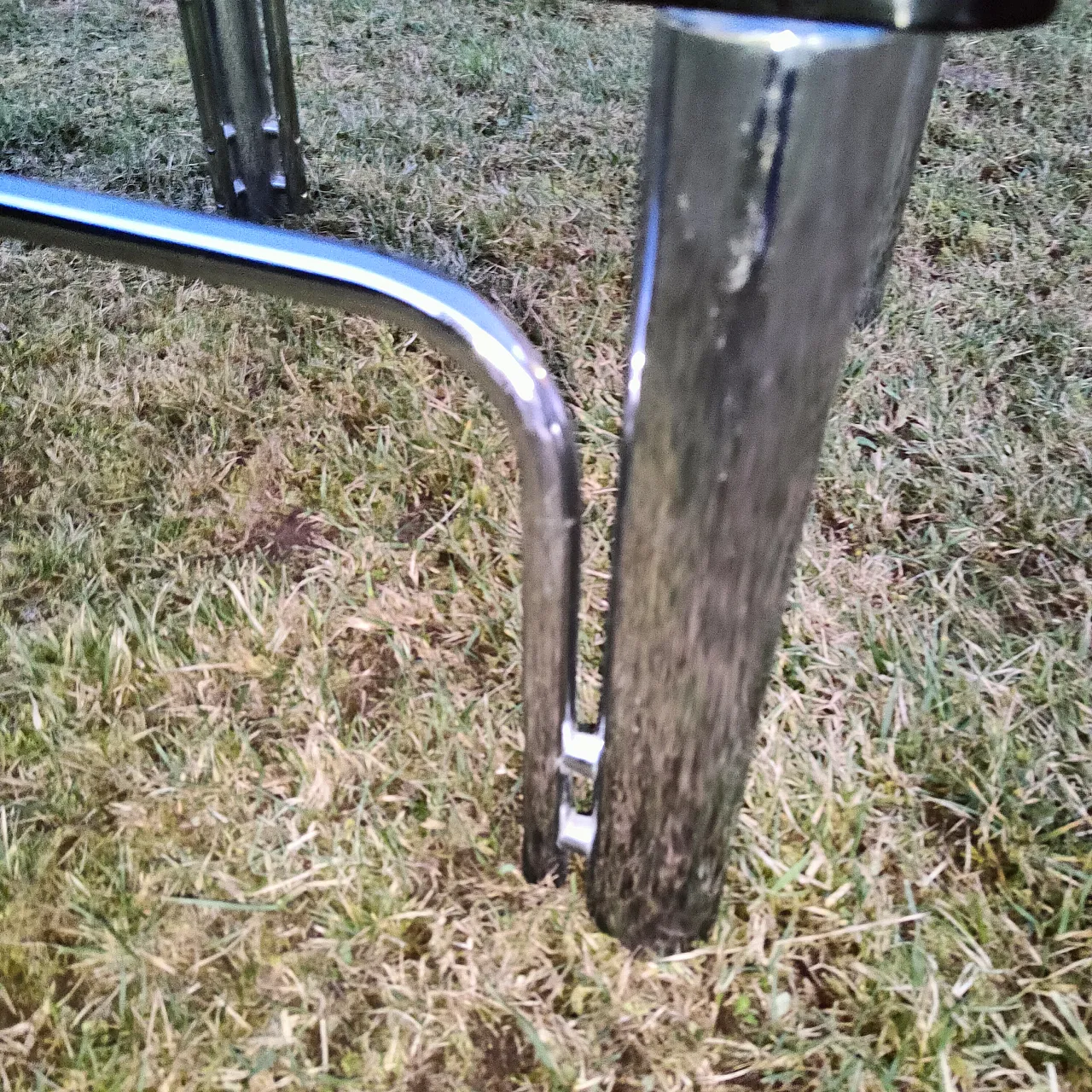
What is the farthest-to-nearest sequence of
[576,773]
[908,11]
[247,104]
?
[247,104]
[576,773]
[908,11]

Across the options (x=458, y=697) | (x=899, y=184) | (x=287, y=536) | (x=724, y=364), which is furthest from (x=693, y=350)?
(x=899, y=184)

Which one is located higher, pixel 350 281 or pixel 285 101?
pixel 350 281

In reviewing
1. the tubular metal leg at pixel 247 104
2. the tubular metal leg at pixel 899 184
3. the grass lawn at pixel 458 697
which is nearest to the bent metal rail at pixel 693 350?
the grass lawn at pixel 458 697

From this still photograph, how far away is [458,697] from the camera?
4.02 ft

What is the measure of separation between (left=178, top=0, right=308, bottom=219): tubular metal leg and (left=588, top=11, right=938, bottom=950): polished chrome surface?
5.02ft

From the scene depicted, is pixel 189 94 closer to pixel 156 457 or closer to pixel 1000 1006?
pixel 156 457

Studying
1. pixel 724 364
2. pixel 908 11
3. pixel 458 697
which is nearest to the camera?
pixel 908 11

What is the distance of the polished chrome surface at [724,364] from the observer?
Answer: 47cm

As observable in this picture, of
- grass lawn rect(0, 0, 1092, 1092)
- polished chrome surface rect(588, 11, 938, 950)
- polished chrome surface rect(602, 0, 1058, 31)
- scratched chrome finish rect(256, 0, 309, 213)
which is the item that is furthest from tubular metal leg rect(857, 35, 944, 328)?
scratched chrome finish rect(256, 0, 309, 213)

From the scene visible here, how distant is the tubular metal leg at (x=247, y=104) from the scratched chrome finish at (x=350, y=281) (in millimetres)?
1303

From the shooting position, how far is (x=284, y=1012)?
3.14 feet

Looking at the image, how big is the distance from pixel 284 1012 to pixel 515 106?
7.22 ft

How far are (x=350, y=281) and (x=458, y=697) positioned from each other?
0.71 metres

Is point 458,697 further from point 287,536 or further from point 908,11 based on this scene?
point 908,11
